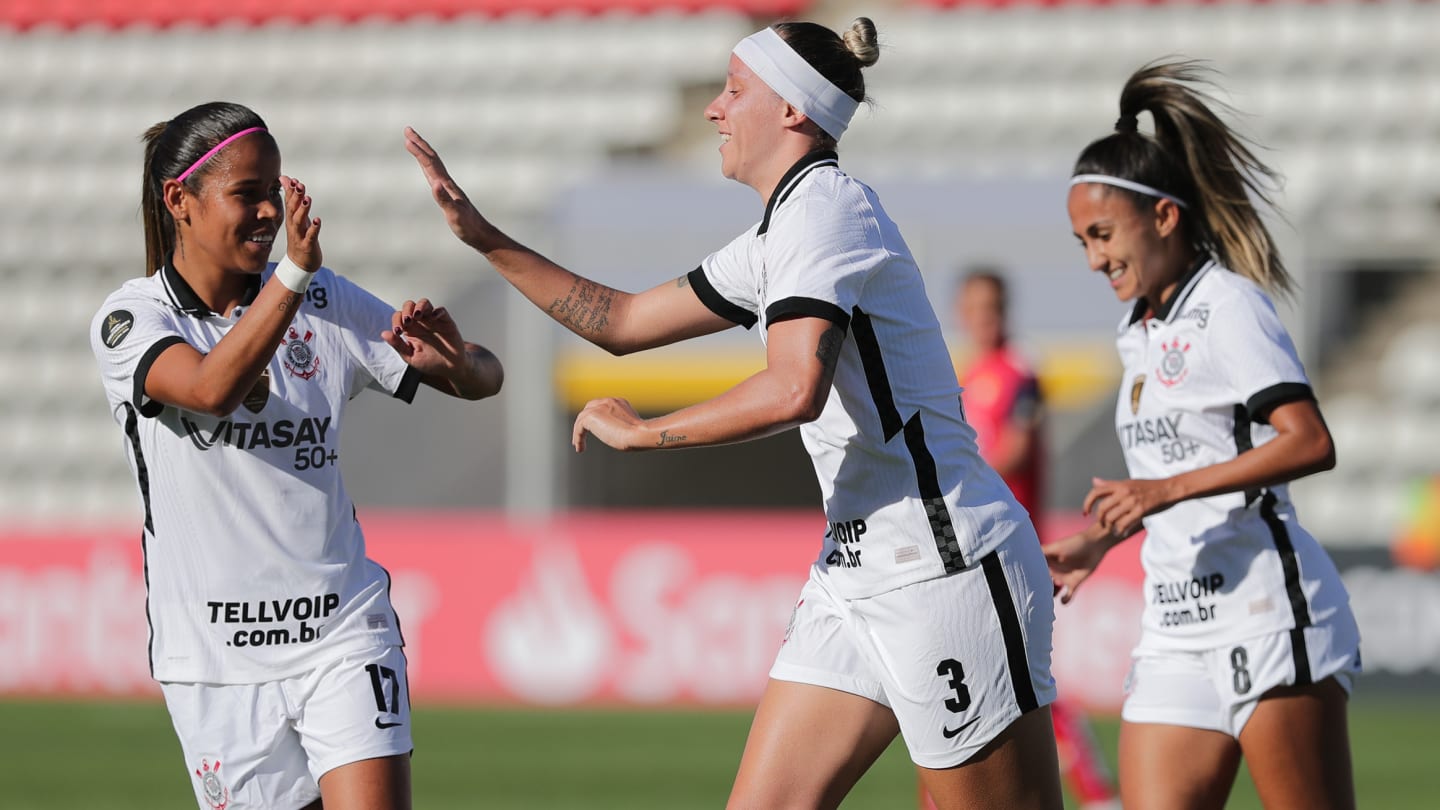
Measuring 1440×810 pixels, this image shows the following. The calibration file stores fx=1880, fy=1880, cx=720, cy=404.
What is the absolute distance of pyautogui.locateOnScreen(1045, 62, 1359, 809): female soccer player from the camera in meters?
4.70

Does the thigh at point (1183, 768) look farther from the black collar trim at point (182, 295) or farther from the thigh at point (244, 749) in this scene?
the black collar trim at point (182, 295)

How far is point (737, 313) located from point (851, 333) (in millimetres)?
527

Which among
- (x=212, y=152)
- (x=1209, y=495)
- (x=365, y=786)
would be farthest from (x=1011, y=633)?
(x=212, y=152)

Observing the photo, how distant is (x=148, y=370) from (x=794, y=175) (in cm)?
152

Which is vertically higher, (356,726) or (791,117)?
(791,117)

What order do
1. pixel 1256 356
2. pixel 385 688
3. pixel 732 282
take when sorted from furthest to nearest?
pixel 1256 356, pixel 732 282, pixel 385 688

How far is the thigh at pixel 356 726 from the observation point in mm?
4281

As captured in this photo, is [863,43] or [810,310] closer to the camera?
[810,310]

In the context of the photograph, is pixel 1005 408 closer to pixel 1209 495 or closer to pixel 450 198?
pixel 1209 495

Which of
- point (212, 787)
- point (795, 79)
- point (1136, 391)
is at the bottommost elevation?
point (212, 787)

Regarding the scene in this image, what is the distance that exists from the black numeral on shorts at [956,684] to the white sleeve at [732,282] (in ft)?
3.13

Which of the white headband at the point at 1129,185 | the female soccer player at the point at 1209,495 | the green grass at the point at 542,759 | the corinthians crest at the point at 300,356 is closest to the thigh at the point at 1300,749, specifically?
the female soccer player at the point at 1209,495

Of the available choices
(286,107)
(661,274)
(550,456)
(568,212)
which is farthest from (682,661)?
(286,107)

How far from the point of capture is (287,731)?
438 centimetres
